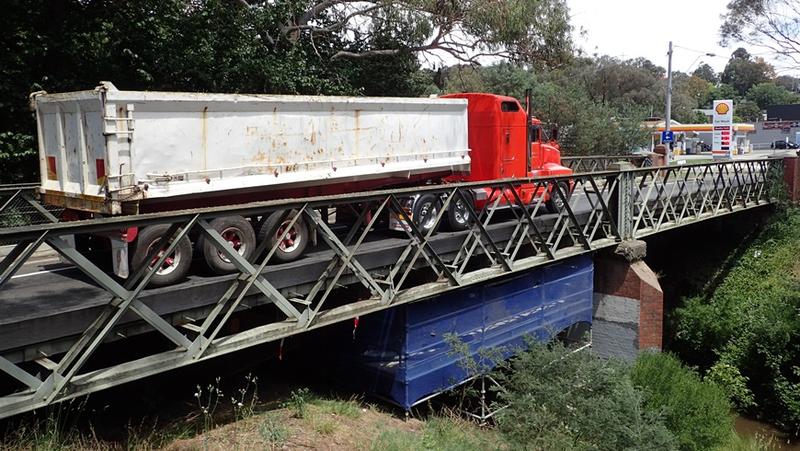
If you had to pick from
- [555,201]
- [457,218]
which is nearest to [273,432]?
[457,218]

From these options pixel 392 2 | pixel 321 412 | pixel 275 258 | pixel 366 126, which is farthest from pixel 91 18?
pixel 321 412

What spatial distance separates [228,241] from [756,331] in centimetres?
1522

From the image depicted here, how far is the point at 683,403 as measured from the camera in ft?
40.9

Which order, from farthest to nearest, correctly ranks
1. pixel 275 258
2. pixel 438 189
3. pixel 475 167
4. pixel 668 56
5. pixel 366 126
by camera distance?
pixel 668 56
pixel 475 167
pixel 366 126
pixel 438 189
pixel 275 258

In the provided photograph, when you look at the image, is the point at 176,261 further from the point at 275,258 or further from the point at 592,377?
the point at 592,377

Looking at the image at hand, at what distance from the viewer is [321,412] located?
8586 mm

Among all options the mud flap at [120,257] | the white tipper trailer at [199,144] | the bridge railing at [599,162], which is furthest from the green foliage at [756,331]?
the mud flap at [120,257]

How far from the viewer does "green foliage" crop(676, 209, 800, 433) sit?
53.6 feet

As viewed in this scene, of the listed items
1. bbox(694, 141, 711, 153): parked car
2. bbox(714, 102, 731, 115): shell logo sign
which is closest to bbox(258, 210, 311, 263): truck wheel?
bbox(714, 102, 731, 115): shell logo sign

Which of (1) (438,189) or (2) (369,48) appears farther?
(2) (369,48)

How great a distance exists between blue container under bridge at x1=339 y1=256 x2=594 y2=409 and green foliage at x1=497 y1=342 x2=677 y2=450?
1.37 meters

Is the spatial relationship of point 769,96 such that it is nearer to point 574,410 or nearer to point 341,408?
point 574,410

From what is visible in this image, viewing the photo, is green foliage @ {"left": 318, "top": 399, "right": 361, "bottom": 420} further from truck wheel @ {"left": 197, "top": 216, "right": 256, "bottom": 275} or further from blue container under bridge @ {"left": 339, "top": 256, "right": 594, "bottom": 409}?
truck wheel @ {"left": 197, "top": 216, "right": 256, "bottom": 275}

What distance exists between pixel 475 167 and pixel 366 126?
3.59 meters
